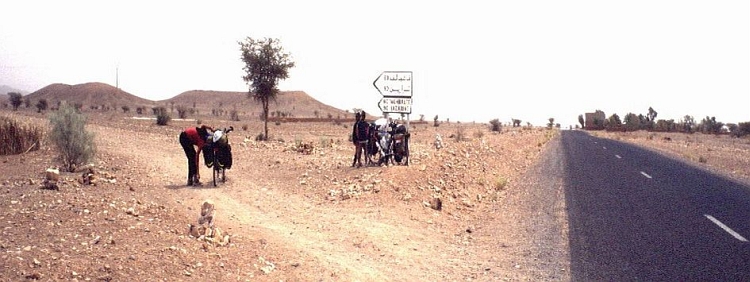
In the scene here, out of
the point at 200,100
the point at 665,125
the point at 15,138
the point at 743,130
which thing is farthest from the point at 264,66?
the point at 200,100

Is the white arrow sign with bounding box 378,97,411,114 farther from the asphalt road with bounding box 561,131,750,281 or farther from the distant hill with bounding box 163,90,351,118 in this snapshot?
the distant hill with bounding box 163,90,351,118

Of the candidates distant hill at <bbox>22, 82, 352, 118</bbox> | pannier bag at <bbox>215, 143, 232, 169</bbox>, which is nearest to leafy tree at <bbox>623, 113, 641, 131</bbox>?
distant hill at <bbox>22, 82, 352, 118</bbox>

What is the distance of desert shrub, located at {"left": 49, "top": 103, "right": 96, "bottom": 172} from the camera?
54.0ft

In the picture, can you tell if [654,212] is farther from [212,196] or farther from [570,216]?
[212,196]

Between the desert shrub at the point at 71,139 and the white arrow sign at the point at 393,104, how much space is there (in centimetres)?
803

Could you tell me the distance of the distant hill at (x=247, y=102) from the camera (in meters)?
130

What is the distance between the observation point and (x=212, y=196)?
13570mm

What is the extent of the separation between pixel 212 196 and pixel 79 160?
5341mm

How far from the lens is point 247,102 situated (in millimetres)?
135000

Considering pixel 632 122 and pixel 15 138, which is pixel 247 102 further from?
pixel 15 138

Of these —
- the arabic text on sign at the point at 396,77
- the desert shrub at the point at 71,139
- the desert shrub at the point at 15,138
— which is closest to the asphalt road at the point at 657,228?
the arabic text on sign at the point at 396,77

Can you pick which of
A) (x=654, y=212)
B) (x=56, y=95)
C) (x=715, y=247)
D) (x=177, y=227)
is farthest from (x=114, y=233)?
(x=56, y=95)

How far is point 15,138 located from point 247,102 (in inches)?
4614

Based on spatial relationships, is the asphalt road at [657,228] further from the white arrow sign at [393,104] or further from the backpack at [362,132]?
the backpack at [362,132]
